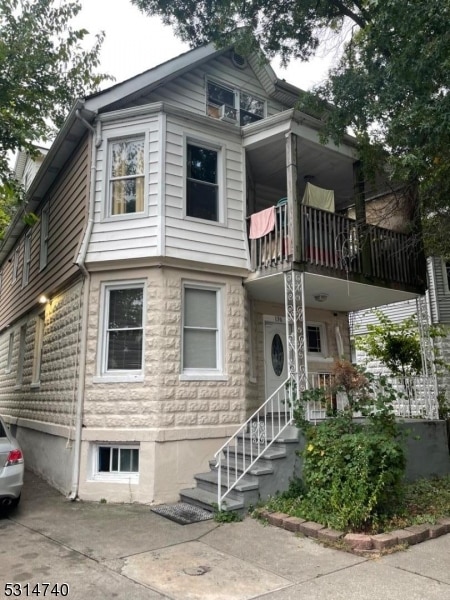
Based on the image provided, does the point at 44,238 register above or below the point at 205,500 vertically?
above

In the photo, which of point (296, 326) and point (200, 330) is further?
point (200, 330)

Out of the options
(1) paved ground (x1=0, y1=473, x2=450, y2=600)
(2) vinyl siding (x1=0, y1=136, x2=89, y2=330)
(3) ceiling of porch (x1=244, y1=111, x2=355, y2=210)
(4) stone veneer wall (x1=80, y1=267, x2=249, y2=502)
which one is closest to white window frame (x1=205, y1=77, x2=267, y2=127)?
(3) ceiling of porch (x1=244, y1=111, x2=355, y2=210)

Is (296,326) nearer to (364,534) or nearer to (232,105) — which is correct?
(364,534)

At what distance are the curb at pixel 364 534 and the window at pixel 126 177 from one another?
241 inches

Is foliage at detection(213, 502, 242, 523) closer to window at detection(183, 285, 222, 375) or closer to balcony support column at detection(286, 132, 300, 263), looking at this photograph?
window at detection(183, 285, 222, 375)

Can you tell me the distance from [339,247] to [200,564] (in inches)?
248

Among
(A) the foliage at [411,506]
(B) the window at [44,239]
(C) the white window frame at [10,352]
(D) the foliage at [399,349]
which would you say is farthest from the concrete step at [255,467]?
(C) the white window frame at [10,352]

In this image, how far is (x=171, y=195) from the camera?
8984mm

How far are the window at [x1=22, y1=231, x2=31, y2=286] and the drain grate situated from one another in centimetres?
932

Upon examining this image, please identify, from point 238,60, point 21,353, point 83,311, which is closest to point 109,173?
point 83,311

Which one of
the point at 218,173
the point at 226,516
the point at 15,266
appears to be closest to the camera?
the point at 226,516

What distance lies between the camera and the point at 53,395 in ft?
33.6

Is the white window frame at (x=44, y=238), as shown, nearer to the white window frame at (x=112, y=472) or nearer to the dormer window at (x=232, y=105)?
the dormer window at (x=232, y=105)

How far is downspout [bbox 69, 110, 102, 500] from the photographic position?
8.11m
